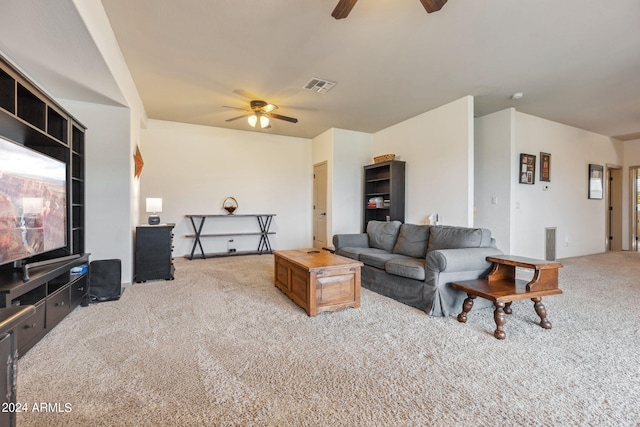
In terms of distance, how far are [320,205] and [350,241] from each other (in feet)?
8.06

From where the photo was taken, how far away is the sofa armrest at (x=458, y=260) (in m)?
2.64

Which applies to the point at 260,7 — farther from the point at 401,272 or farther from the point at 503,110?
the point at 503,110

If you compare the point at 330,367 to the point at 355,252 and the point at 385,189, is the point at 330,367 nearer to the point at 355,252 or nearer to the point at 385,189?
the point at 355,252

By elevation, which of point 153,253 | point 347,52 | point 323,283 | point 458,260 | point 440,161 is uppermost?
point 347,52

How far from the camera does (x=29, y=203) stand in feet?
7.00

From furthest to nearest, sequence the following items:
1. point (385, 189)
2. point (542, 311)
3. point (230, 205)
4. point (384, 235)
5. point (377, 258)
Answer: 1. point (230, 205)
2. point (385, 189)
3. point (384, 235)
4. point (377, 258)
5. point (542, 311)

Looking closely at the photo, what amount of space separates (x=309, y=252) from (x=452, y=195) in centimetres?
248

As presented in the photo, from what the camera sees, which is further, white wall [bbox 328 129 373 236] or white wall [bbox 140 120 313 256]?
white wall [bbox 328 129 373 236]

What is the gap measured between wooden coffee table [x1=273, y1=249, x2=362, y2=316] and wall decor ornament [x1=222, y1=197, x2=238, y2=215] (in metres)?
3.25

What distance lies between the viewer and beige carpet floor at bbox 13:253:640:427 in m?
1.39

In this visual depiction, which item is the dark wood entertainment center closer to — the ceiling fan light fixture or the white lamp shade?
the white lamp shade

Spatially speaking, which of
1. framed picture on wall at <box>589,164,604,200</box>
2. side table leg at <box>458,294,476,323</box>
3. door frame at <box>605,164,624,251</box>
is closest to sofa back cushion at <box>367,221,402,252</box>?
side table leg at <box>458,294,476,323</box>

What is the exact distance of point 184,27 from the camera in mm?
2670

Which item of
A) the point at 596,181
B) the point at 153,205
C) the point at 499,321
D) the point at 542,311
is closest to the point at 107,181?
the point at 153,205
